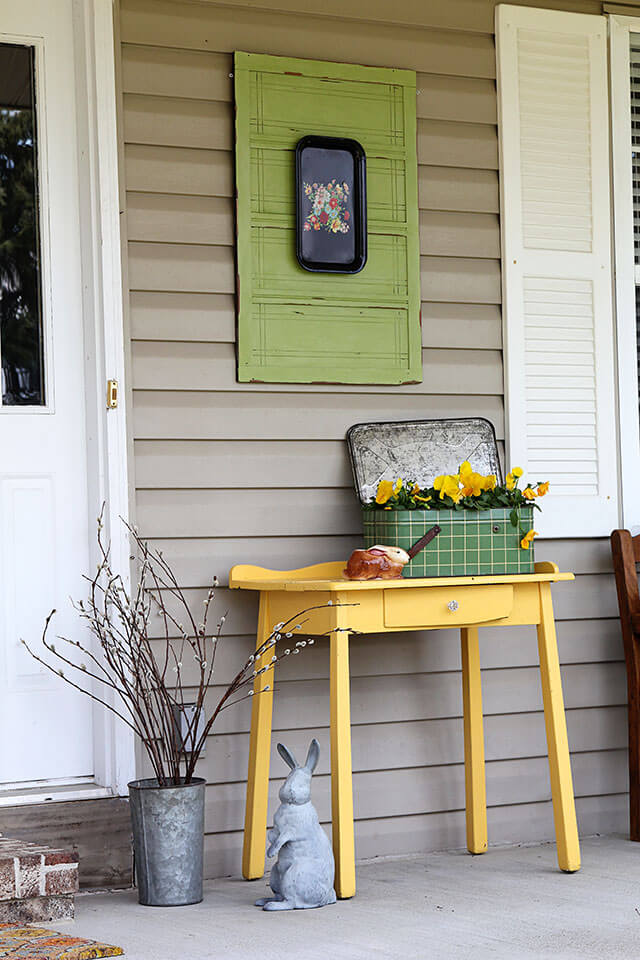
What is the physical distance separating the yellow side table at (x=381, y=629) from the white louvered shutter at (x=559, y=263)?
518 millimetres

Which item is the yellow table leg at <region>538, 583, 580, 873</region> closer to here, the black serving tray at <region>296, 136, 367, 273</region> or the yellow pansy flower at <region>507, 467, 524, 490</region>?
the yellow pansy flower at <region>507, 467, 524, 490</region>

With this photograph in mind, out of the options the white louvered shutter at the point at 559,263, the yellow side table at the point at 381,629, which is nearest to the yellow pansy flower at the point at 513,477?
the yellow side table at the point at 381,629

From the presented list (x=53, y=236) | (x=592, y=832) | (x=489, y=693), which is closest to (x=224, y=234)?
(x=53, y=236)

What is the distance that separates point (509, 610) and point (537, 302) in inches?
41.8

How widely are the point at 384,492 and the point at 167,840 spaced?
100 cm

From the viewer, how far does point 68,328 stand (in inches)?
128

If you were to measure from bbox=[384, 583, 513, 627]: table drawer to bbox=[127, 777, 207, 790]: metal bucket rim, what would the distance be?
588 mm

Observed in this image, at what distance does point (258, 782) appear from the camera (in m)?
3.15

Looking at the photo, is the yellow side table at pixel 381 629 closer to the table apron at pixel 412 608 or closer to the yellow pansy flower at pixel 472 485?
the table apron at pixel 412 608

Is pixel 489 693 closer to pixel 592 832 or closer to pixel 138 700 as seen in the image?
pixel 592 832

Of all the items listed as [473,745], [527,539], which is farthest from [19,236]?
[473,745]

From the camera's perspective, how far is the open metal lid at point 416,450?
3.39m

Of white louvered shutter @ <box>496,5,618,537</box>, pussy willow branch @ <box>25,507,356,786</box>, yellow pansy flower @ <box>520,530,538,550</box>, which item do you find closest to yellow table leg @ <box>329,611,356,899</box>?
pussy willow branch @ <box>25,507,356,786</box>

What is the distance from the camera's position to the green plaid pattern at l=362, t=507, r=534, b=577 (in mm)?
3070
